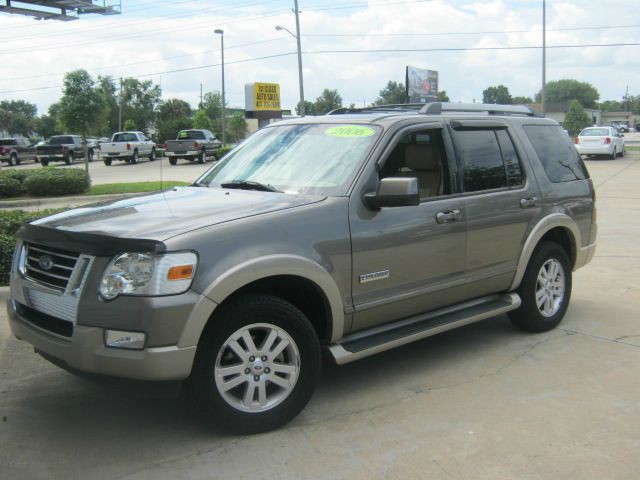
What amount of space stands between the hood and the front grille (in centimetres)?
14

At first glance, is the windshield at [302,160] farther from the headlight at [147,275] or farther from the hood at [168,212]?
the headlight at [147,275]

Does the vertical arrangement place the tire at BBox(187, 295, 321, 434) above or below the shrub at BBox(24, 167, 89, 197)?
below

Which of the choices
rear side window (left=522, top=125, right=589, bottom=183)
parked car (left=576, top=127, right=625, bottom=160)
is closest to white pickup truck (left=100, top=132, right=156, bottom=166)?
parked car (left=576, top=127, right=625, bottom=160)

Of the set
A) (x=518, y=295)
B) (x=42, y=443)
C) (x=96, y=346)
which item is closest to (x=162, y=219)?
(x=96, y=346)

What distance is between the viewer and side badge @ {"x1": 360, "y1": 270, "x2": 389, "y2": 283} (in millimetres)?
4109

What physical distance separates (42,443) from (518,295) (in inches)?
146

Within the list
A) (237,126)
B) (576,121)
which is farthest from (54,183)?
(576,121)

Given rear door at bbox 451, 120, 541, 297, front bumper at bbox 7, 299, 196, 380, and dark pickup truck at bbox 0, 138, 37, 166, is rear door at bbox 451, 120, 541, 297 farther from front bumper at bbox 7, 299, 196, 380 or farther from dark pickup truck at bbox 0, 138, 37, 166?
dark pickup truck at bbox 0, 138, 37, 166

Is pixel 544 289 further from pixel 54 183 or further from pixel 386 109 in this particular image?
pixel 54 183

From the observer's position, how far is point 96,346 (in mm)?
3314

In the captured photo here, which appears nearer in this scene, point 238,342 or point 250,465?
point 250,465

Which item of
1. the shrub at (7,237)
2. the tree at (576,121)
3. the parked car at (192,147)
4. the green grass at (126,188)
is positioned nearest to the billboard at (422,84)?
the parked car at (192,147)

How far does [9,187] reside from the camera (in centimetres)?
1711

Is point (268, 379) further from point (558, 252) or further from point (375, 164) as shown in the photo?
point (558, 252)
